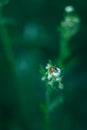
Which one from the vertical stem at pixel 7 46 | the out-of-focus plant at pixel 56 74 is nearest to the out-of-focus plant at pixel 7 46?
the vertical stem at pixel 7 46

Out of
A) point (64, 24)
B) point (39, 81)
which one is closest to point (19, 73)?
point (39, 81)

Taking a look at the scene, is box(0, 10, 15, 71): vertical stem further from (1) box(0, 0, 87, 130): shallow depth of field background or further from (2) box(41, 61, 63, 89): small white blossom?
(2) box(41, 61, 63, 89): small white blossom

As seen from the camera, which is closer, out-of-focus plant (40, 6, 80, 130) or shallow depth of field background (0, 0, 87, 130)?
out-of-focus plant (40, 6, 80, 130)

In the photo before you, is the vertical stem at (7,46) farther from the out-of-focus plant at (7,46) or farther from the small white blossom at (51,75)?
the small white blossom at (51,75)

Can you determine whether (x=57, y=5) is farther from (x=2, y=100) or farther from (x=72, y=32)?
(x=2, y=100)

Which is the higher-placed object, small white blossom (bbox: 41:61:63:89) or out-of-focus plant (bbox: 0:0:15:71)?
out-of-focus plant (bbox: 0:0:15:71)

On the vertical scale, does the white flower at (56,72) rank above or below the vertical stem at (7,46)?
below

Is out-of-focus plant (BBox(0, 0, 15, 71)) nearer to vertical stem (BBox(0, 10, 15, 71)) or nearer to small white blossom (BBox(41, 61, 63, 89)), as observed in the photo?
vertical stem (BBox(0, 10, 15, 71))

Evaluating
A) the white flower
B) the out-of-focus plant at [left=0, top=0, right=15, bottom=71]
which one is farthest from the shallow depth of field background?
the white flower

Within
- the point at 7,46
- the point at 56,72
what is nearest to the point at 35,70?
the point at 7,46
